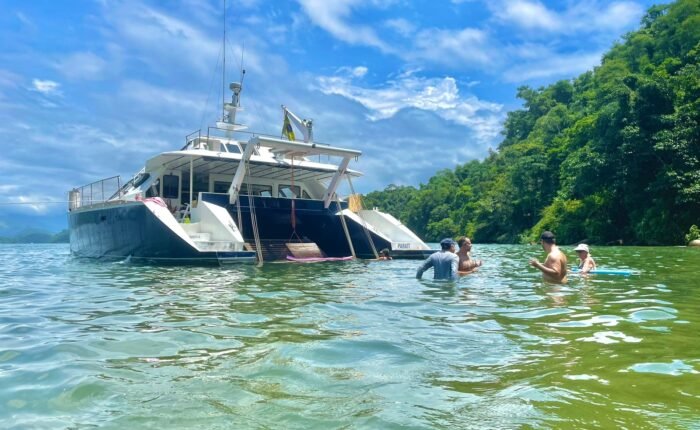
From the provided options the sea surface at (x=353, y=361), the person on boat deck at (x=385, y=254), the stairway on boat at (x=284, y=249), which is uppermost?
the stairway on boat at (x=284, y=249)

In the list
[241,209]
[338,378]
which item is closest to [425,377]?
[338,378]

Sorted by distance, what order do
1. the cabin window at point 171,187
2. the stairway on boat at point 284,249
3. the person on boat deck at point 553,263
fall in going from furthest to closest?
the cabin window at point 171,187, the stairway on boat at point 284,249, the person on boat deck at point 553,263

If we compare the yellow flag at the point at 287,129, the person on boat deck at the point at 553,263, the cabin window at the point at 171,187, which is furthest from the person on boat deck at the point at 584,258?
the cabin window at the point at 171,187

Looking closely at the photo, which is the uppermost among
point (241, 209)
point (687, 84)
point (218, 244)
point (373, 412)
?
point (687, 84)

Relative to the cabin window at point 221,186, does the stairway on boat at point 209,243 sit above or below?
below

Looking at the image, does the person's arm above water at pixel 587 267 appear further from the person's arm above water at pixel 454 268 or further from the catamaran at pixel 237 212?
the catamaran at pixel 237 212

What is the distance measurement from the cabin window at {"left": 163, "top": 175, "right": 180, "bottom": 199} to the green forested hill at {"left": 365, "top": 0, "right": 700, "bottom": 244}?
2507 centimetres

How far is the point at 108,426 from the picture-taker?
259cm

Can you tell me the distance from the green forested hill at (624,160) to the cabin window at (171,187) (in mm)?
25068

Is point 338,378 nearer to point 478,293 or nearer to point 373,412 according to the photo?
point 373,412

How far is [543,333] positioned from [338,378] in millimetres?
2255

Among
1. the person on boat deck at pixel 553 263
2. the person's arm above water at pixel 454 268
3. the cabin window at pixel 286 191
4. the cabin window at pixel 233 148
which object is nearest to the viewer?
the person on boat deck at pixel 553 263

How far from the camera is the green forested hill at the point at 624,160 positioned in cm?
2898

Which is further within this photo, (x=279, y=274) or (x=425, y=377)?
(x=279, y=274)
